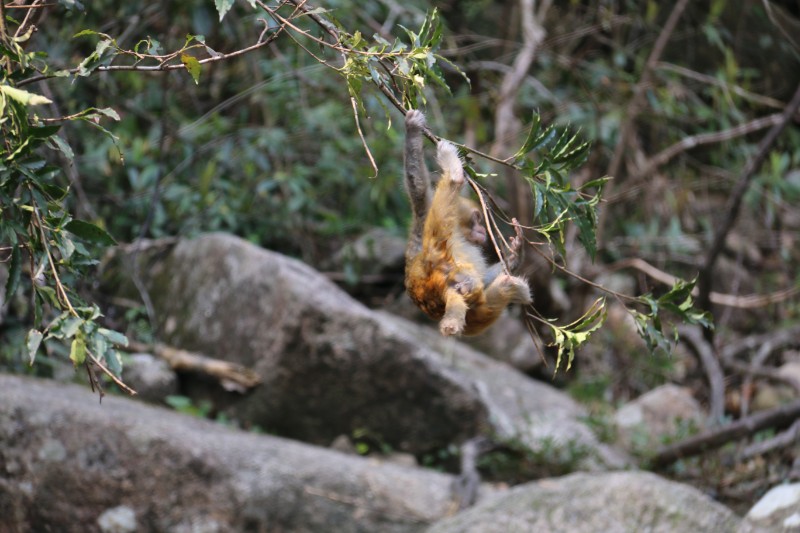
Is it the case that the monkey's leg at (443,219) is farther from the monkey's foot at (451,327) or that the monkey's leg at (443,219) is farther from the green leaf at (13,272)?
the green leaf at (13,272)

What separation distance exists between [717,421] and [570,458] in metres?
1.62

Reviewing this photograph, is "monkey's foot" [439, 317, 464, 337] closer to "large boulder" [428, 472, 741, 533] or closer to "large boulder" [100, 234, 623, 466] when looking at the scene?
"large boulder" [428, 472, 741, 533]

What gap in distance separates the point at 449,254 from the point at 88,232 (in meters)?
1.99

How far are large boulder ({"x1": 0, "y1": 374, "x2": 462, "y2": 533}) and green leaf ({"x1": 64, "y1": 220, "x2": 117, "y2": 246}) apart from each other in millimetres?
3167

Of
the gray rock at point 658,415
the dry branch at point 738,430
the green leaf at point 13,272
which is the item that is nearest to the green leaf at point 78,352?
the green leaf at point 13,272

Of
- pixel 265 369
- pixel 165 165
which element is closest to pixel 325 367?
pixel 265 369

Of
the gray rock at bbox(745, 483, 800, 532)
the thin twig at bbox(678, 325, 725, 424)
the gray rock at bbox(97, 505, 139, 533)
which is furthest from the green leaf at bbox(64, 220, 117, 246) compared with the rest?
the thin twig at bbox(678, 325, 725, 424)

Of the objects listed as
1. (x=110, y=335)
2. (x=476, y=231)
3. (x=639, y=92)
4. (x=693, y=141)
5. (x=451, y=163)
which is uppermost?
(x=451, y=163)

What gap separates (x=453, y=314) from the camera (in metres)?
4.03

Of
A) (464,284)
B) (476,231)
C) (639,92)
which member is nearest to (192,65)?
(464,284)

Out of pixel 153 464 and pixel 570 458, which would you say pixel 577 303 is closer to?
pixel 570 458

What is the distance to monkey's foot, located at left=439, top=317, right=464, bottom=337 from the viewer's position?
3.87 meters

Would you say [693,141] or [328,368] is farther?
[693,141]

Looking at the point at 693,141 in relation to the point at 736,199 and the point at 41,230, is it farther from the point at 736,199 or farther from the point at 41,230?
the point at 41,230
